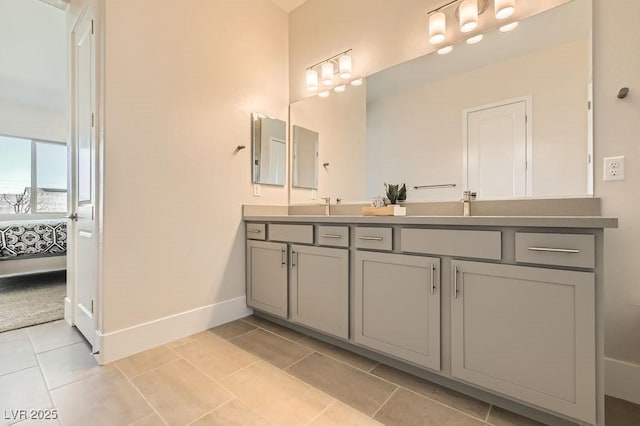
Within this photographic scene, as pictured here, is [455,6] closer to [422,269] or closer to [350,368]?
[422,269]

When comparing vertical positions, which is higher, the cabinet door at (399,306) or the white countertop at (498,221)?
the white countertop at (498,221)

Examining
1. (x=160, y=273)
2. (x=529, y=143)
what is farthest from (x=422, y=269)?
(x=160, y=273)

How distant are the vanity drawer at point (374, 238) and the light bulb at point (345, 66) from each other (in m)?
1.40

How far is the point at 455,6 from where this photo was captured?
182cm

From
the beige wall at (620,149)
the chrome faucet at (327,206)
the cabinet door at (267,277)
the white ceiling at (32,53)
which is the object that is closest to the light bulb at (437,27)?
the beige wall at (620,149)

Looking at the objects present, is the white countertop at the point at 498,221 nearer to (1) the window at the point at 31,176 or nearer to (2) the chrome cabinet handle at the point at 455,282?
(2) the chrome cabinet handle at the point at 455,282

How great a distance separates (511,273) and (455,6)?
1.68 m

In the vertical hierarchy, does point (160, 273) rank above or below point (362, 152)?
below

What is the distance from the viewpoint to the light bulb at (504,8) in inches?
63.0

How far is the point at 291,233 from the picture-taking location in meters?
2.05

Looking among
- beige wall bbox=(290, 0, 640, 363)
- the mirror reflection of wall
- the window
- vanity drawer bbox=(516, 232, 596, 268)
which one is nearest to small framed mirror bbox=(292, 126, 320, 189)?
the mirror reflection of wall

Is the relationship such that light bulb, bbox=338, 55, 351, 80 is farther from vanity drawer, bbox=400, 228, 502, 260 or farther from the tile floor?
the tile floor

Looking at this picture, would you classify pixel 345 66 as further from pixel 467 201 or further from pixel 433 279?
pixel 433 279

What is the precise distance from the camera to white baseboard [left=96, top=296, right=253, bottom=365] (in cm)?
169
